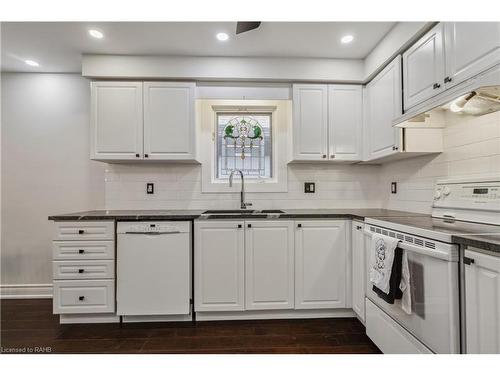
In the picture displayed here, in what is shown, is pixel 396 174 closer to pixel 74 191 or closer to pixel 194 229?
pixel 194 229

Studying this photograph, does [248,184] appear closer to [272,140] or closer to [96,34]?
[272,140]

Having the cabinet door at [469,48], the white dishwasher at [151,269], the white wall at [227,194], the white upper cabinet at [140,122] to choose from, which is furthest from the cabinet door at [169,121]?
the cabinet door at [469,48]

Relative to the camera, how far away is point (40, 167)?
2852mm

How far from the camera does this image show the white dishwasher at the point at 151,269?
2.17 metres

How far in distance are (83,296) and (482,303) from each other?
2.62m

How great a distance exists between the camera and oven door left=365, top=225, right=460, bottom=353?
116cm

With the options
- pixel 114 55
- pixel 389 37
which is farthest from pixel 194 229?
pixel 389 37

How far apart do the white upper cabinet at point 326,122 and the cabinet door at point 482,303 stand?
1.64 metres

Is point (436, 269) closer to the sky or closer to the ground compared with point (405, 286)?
closer to the sky

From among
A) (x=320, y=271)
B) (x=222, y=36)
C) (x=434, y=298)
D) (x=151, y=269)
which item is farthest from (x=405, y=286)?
(x=222, y=36)

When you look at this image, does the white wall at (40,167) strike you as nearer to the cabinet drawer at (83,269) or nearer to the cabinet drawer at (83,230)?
the cabinet drawer at (83,230)

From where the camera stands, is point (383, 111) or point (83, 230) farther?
point (383, 111)

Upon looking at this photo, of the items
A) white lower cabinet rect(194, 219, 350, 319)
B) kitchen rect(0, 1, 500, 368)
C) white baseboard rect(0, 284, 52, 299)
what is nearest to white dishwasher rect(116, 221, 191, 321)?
kitchen rect(0, 1, 500, 368)
